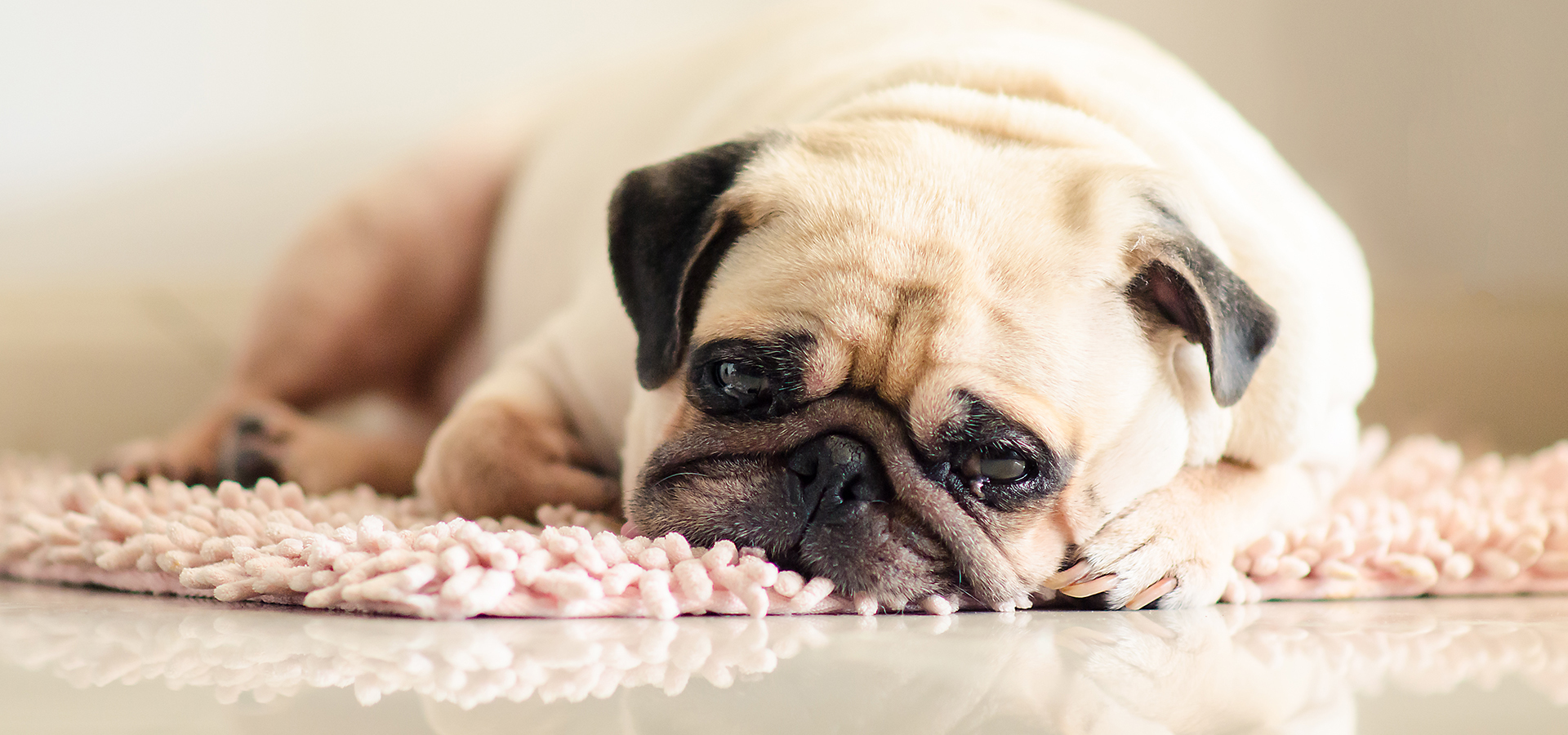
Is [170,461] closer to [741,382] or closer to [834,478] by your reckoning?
[741,382]

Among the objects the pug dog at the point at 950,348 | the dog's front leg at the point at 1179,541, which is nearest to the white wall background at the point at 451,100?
the pug dog at the point at 950,348

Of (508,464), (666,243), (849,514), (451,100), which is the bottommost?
(508,464)

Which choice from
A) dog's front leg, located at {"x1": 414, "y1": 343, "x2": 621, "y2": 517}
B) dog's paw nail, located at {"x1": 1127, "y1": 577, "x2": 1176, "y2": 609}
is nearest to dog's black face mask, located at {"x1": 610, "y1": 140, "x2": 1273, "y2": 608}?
dog's paw nail, located at {"x1": 1127, "y1": 577, "x2": 1176, "y2": 609}

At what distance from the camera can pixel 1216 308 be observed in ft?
5.62

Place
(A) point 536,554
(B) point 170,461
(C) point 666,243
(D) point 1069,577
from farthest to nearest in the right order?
(B) point 170,461 → (C) point 666,243 → (D) point 1069,577 → (A) point 536,554

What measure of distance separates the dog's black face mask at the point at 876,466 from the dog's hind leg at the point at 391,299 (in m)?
1.40

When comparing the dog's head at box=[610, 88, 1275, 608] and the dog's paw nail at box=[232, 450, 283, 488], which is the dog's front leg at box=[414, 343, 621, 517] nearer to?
the dog's head at box=[610, 88, 1275, 608]

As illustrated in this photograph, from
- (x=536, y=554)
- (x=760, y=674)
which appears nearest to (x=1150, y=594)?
(x=760, y=674)

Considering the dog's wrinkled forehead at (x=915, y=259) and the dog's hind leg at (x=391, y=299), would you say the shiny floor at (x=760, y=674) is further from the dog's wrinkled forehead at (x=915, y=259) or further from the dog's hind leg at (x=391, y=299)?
the dog's hind leg at (x=391, y=299)

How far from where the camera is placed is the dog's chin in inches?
64.7

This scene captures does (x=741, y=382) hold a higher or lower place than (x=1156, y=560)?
higher

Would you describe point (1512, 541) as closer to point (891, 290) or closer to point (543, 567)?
point (891, 290)

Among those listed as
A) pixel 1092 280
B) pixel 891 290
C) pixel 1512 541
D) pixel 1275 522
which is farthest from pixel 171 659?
pixel 1512 541

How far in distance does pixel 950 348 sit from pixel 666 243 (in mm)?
512
